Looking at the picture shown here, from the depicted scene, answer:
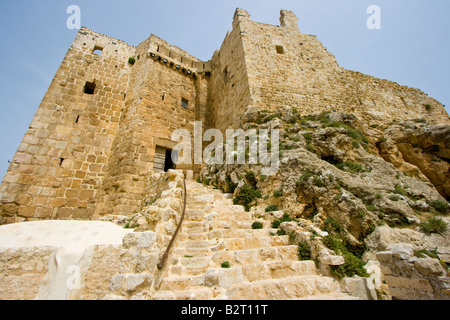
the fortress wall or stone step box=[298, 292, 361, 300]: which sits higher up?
the fortress wall

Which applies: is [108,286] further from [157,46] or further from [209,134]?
[157,46]

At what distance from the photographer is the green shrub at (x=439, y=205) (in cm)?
570

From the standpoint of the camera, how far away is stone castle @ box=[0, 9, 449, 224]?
835 cm

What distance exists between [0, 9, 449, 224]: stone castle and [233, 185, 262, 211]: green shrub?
4.01 metres

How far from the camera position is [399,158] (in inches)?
371

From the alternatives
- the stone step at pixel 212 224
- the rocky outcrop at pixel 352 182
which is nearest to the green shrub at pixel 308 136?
the rocky outcrop at pixel 352 182

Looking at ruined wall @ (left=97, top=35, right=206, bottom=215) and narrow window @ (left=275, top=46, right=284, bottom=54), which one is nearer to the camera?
ruined wall @ (left=97, top=35, right=206, bottom=215)

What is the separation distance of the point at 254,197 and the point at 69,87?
10.4 m

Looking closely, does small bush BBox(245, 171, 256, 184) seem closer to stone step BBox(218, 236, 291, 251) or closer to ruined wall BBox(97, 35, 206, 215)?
stone step BBox(218, 236, 291, 251)

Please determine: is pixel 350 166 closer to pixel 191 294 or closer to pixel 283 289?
pixel 283 289

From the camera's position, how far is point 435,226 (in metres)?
4.77

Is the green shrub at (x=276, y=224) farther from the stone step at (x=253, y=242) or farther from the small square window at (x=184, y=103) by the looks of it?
the small square window at (x=184, y=103)

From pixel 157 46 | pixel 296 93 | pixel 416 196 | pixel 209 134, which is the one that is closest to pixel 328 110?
pixel 296 93

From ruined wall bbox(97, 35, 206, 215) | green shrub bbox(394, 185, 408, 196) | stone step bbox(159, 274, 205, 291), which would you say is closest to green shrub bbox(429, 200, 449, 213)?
green shrub bbox(394, 185, 408, 196)
